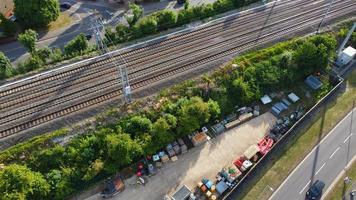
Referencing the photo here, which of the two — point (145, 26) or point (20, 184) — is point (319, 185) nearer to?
point (20, 184)

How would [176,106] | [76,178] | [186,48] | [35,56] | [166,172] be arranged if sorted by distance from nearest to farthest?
[76,178] < [166,172] < [176,106] < [35,56] < [186,48]

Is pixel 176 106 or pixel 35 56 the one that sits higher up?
pixel 35 56

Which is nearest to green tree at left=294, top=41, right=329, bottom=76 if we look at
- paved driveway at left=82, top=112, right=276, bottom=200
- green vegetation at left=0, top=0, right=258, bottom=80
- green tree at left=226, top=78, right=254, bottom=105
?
green tree at left=226, top=78, right=254, bottom=105

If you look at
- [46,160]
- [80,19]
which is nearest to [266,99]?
[46,160]

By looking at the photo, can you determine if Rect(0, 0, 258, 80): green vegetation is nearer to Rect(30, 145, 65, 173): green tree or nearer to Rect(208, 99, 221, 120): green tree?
Rect(30, 145, 65, 173): green tree

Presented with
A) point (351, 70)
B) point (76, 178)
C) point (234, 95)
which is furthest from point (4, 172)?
point (351, 70)

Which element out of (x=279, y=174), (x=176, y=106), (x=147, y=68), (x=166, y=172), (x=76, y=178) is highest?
(x=147, y=68)

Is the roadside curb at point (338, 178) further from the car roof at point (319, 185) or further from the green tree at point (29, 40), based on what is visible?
the green tree at point (29, 40)

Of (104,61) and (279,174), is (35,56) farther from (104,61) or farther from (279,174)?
(279,174)
